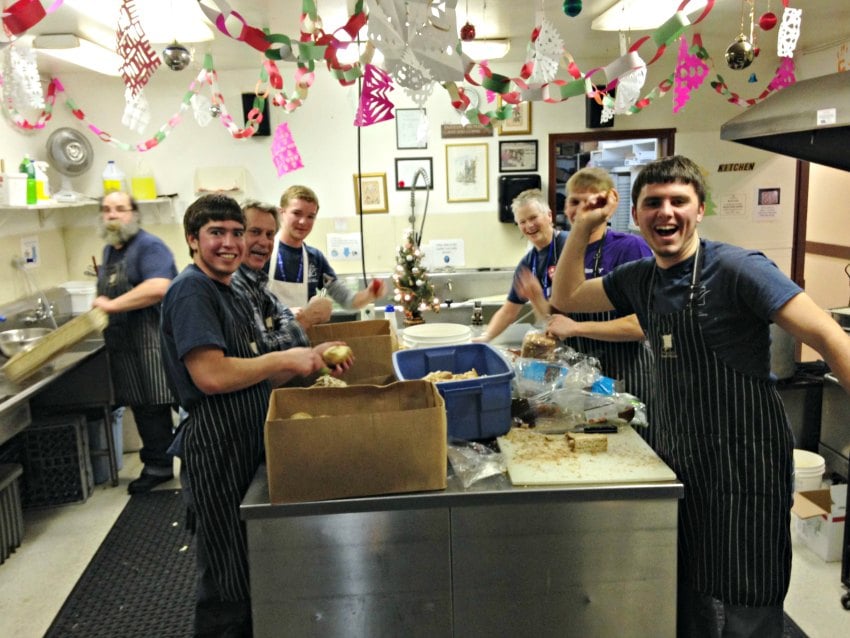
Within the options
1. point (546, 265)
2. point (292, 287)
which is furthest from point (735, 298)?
point (292, 287)

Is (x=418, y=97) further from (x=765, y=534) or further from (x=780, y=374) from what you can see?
(x=780, y=374)

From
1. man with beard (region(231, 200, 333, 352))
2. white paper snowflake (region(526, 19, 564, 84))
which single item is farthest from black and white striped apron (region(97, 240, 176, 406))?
white paper snowflake (region(526, 19, 564, 84))

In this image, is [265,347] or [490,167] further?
[490,167]

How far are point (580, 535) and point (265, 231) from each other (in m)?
1.55

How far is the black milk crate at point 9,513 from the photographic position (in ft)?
10.00

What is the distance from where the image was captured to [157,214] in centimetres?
497

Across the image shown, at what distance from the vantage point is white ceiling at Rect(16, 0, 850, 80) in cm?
327

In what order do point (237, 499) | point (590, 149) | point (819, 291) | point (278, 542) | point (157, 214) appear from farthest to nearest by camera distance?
point (590, 149) → point (819, 291) → point (157, 214) → point (237, 499) → point (278, 542)

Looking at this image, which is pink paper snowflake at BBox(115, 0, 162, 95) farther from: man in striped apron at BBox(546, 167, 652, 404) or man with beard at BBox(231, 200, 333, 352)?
man in striped apron at BBox(546, 167, 652, 404)

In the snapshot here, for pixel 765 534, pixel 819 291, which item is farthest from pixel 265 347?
pixel 819 291

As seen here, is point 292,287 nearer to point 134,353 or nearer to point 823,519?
point 134,353

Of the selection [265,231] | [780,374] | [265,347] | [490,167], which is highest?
[490,167]

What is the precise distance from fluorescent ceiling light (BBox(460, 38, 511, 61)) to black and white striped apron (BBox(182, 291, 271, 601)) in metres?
2.96

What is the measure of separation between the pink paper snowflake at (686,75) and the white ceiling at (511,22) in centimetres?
16
